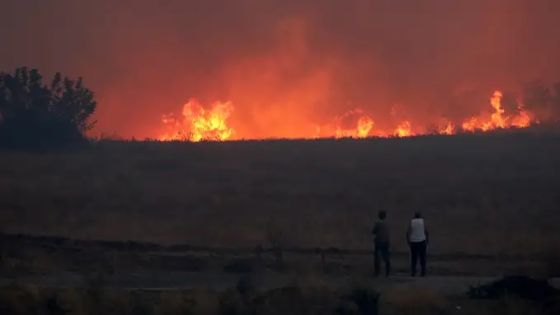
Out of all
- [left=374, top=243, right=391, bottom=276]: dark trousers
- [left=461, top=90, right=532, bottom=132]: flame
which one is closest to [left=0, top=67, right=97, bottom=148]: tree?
[left=461, top=90, right=532, bottom=132]: flame

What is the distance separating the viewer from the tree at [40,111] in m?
69.0

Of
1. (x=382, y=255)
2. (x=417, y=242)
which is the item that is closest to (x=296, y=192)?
(x=382, y=255)

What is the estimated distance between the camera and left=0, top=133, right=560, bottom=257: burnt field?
37312 millimetres

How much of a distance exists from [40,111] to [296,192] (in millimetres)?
27943

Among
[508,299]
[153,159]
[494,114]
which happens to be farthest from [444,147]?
[508,299]

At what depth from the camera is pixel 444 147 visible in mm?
64062

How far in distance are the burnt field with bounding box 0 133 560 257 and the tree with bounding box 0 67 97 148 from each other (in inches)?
102

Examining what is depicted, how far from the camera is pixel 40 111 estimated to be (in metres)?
70.9

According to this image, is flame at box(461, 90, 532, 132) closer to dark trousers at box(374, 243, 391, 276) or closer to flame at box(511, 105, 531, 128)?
flame at box(511, 105, 531, 128)

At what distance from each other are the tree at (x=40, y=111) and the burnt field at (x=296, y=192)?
8.54 ft

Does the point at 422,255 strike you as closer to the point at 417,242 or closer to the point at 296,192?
the point at 417,242

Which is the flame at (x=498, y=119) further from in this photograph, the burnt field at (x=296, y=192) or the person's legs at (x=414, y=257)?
the person's legs at (x=414, y=257)

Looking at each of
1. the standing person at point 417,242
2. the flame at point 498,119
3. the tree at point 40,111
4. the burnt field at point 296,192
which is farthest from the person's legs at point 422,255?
the flame at point 498,119

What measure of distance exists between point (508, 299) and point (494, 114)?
68.0 m
